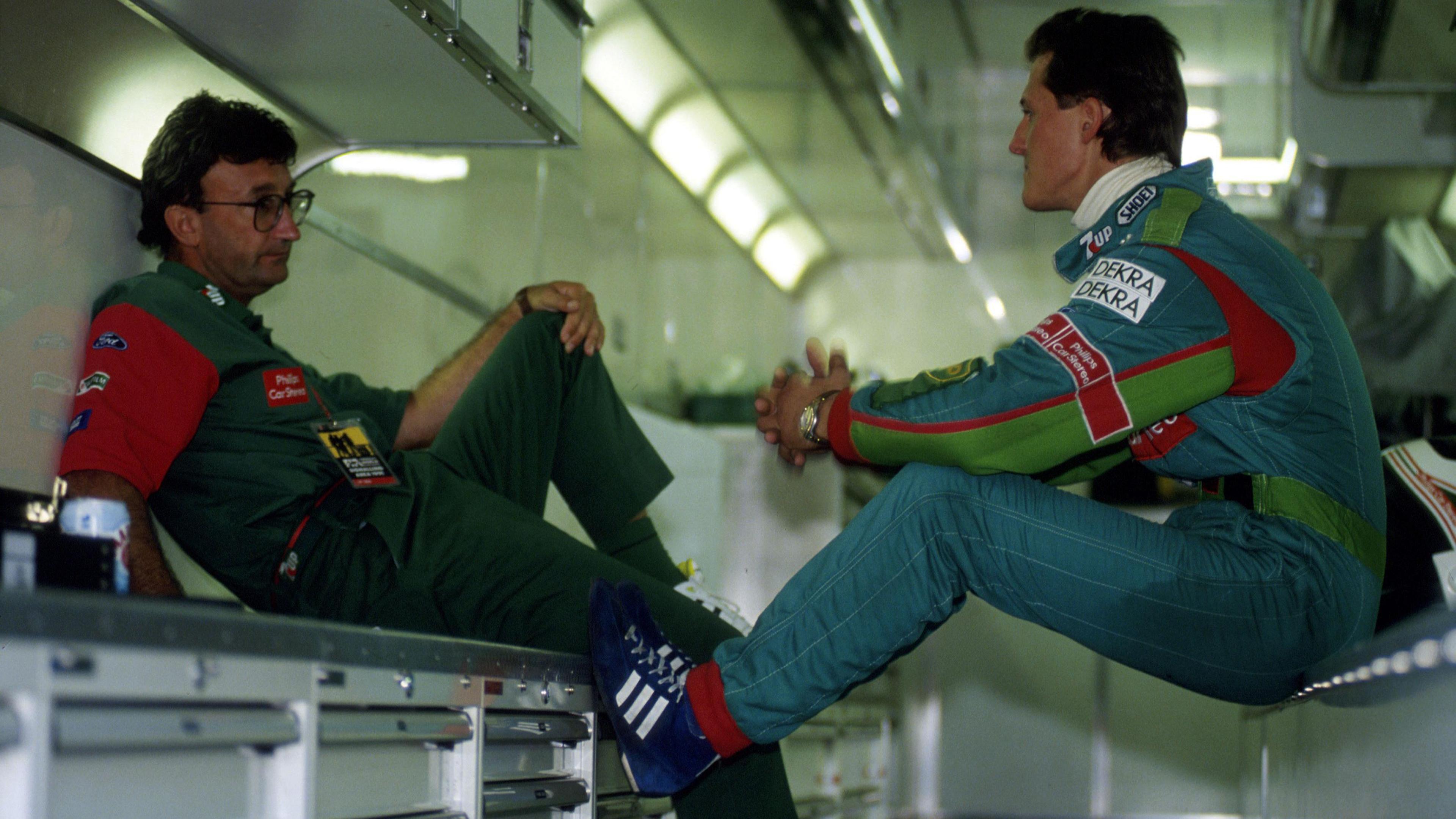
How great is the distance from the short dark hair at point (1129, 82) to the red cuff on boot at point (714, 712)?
0.89 m

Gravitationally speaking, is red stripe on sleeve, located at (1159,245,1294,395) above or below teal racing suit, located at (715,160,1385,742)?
above

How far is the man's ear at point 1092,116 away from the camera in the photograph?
1853mm

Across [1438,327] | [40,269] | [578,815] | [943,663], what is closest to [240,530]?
[40,269]

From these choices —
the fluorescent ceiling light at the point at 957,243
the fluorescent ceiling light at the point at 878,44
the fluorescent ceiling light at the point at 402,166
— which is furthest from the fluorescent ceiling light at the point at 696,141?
the fluorescent ceiling light at the point at 402,166

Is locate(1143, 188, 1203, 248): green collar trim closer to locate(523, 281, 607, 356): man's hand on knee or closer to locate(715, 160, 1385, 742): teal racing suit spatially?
locate(715, 160, 1385, 742): teal racing suit

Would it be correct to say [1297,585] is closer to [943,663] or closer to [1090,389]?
[1090,389]

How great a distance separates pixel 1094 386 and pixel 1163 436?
0.21m

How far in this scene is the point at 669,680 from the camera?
5.23 ft

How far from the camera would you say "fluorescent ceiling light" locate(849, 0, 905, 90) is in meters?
3.48

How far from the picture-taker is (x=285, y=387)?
1.92 meters

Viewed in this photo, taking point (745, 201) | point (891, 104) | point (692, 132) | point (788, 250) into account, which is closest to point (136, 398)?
point (891, 104)

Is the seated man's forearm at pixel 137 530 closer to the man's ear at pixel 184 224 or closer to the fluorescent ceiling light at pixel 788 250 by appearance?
the man's ear at pixel 184 224

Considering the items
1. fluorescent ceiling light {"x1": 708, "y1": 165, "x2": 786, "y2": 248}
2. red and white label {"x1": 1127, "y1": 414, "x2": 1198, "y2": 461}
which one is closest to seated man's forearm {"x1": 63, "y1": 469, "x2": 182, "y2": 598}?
red and white label {"x1": 1127, "y1": 414, "x2": 1198, "y2": 461}

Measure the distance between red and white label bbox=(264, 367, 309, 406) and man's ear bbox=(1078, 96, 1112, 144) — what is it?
114 centimetres
